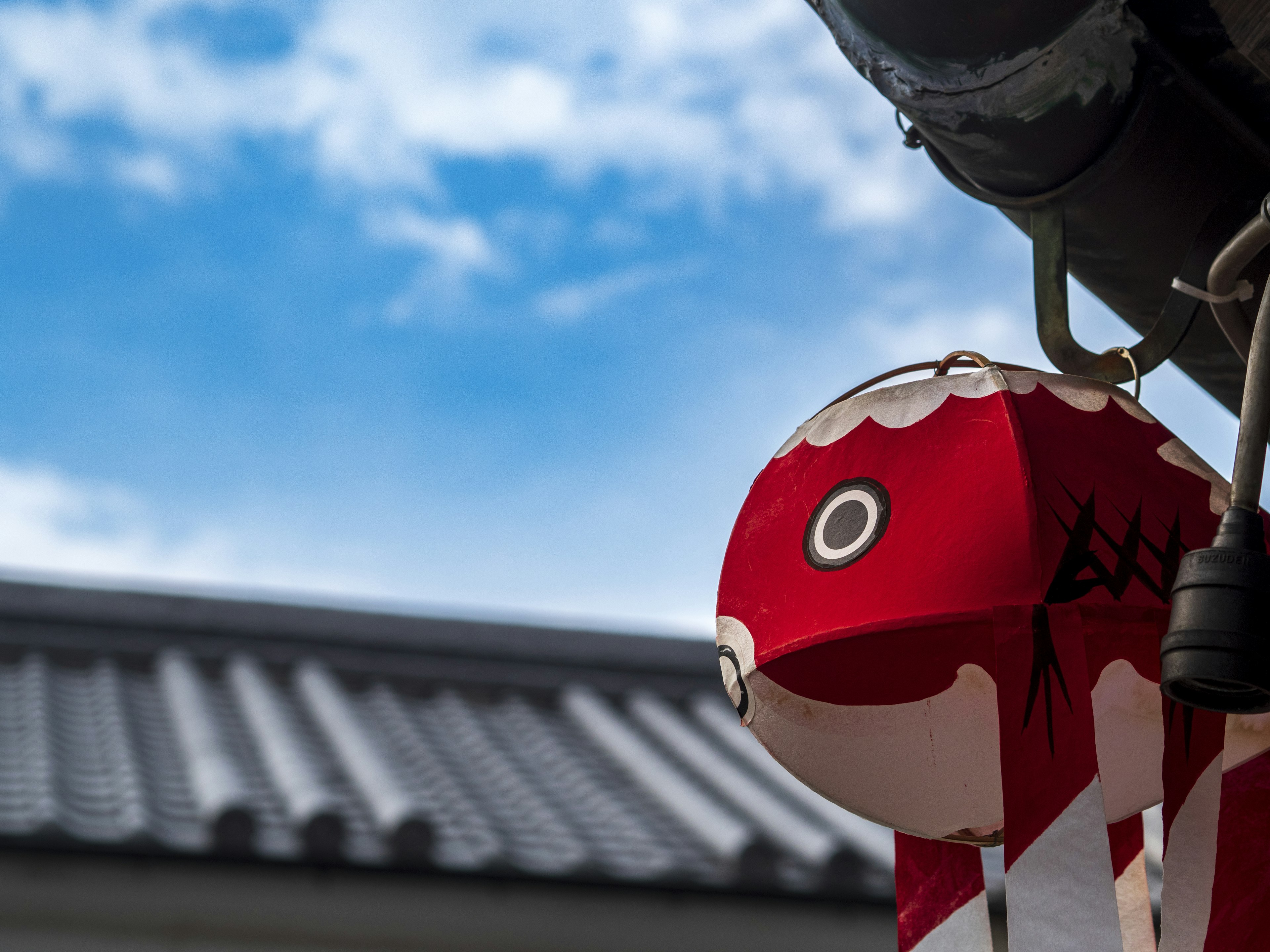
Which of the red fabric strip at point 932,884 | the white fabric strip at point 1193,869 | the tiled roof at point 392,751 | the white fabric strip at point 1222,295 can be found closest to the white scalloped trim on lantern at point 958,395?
the white fabric strip at point 1222,295

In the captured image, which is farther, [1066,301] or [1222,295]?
[1066,301]

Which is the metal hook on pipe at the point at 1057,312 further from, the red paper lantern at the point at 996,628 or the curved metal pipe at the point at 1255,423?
the curved metal pipe at the point at 1255,423

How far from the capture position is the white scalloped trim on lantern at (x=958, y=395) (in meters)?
1.24

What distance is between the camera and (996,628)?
1119 millimetres

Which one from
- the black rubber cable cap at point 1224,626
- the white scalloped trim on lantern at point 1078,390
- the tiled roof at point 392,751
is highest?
the white scalloped trim on lantern at point 1078,390

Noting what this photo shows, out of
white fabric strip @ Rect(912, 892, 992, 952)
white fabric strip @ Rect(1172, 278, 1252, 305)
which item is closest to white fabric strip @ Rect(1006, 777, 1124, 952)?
white fabric strip @ Rect(912, 892, 992, 952)

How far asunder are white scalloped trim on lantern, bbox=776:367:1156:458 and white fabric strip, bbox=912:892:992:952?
0.50 m

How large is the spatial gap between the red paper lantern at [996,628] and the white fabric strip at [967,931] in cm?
8

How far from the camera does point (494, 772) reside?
15.5ft

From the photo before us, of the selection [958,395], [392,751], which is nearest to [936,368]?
[958,395]

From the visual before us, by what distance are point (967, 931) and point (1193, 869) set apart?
25cm

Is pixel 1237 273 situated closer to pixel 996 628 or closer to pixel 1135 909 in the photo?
pixel 996 628

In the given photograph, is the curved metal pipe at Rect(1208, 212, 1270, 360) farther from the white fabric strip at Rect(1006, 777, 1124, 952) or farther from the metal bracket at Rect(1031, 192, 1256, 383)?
the white fabric strip at Rect(1006, 777, 1124, 952)

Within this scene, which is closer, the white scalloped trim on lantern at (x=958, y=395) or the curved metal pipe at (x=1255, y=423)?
the curved metal pipe at (x=1255, y=423)
